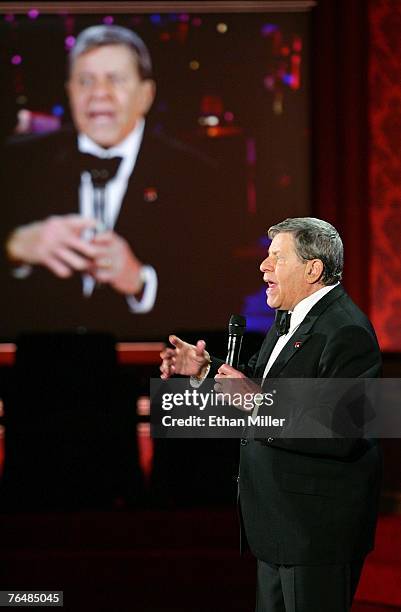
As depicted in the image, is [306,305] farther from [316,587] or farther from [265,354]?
[316,587]

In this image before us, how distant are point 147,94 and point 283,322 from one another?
394cm

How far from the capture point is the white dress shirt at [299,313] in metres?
1.73

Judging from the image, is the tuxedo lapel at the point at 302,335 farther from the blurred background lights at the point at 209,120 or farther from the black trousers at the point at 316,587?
the blurred background lights at the point at 209,120

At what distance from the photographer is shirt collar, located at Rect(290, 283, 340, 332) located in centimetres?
173

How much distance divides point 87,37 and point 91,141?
648 millimetres

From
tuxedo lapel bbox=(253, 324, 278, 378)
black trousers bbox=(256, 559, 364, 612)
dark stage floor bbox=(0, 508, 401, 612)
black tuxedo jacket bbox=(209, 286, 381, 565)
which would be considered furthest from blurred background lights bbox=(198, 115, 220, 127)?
black trousers bbox=(256, 559, 364, 612)

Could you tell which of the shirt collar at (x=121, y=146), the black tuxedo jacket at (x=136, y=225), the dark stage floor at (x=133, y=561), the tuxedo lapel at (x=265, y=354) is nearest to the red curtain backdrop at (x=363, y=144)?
the black tuxedo jacket at (x=136, y=225)

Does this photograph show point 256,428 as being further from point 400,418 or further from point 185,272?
point 185,272

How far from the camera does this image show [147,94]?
5438mm

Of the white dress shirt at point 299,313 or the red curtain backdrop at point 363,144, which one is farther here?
the red curtain backdrop at point 363,144

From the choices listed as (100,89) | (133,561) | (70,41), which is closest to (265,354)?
(133,561)

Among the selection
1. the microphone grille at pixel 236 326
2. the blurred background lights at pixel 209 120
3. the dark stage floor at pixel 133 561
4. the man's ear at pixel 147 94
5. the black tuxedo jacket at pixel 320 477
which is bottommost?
the dark stage floor at pixel 133 561

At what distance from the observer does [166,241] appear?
552 centimetres

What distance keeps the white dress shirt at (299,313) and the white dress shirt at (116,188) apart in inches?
148
